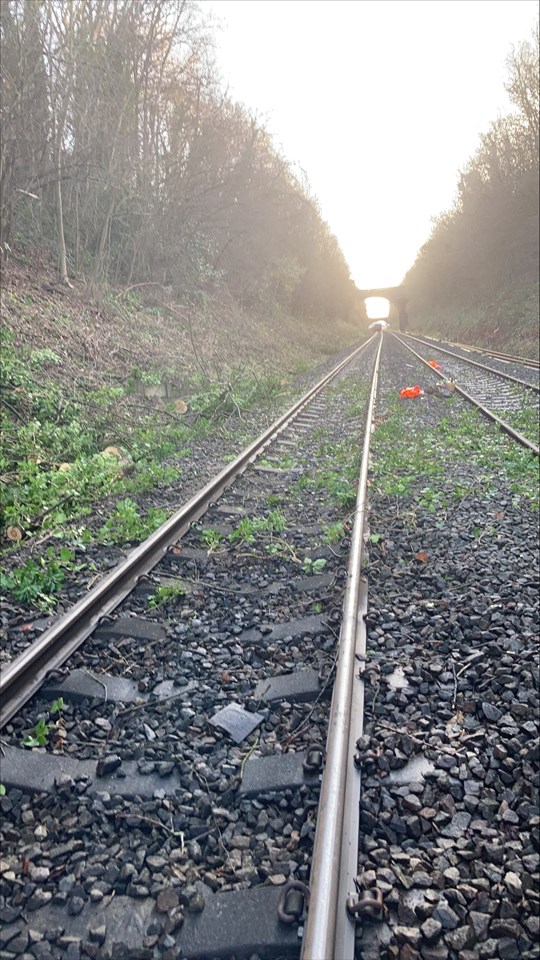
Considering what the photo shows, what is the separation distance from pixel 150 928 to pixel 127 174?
17.6 m

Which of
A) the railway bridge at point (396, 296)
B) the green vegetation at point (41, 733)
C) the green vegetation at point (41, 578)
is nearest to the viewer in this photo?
the green vegetation at point (41, 733)

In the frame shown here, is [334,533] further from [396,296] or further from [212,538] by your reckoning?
[396,296]

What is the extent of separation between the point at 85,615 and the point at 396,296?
87083 millimetres

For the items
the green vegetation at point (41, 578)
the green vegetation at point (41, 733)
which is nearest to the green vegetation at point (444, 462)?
the green vegetation at point (41, 578)

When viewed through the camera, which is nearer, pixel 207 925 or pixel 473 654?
pixel 207 925

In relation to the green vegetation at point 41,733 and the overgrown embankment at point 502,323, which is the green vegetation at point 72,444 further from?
the overgrown embankment at point 502,323

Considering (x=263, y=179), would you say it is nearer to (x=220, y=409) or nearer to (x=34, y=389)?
(x=220, y=409)

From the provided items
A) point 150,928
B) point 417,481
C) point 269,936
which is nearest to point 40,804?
point 150,928

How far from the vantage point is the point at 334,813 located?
7.76ft

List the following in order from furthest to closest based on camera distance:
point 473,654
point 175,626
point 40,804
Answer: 1. point 175,626
2. point 473,654
3. point 40,804

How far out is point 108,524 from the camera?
5.91 m

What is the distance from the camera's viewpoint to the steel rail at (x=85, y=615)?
3275 mm

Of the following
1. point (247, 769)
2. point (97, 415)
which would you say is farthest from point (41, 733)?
point (97, 415)

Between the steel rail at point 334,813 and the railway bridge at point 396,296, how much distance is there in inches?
3171
